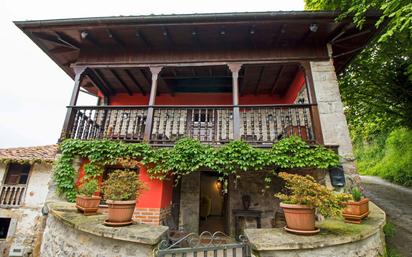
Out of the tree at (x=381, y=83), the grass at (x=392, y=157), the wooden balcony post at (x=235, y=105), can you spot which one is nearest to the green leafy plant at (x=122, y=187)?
the wooden balcony post at (x=235, y=105)

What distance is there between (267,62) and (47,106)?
79956 millimetres

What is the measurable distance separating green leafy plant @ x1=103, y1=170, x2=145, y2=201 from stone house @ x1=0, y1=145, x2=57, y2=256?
6.77 meters

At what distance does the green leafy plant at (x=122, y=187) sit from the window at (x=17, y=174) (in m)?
8.66

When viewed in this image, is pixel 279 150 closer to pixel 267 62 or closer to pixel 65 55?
pixel 267 62

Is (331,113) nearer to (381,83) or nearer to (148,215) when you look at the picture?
(381,83)

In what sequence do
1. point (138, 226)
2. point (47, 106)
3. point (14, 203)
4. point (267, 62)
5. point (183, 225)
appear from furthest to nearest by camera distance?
point (47, 106), point (14, 203), point (183, 225), point (267, 62), point (138, 226)

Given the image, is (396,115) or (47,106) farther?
(47,106)

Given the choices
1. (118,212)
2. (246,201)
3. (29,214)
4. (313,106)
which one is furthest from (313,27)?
(29,214)

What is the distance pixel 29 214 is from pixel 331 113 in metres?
11.4

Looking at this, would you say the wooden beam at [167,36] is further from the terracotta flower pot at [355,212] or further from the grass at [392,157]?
the grass at [392,157]

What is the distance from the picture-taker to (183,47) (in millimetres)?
5211

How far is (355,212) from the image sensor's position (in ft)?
9.27

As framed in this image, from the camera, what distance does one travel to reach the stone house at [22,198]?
800 cm

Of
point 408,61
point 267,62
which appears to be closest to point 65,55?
point 267,62
